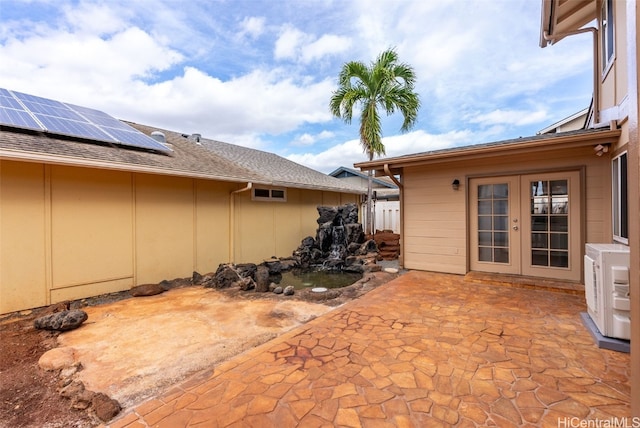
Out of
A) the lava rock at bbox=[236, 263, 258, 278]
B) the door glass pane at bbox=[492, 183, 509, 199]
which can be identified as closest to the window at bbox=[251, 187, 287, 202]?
the lava rock at bbox=[236, 263, 258, 278]

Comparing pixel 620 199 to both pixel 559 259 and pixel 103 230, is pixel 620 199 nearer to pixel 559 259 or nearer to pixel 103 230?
pixel 559 259

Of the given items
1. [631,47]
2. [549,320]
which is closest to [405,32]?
[549,320]

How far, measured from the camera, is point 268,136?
17.4 metres

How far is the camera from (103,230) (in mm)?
5156

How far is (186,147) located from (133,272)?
4.04 meters

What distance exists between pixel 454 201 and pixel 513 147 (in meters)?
1.57

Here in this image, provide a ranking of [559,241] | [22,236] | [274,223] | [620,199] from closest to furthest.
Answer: [620,199] < [22,236] < [559,241] < [274,223]

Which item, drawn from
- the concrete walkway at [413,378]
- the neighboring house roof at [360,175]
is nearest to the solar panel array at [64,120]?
the concrete walkway at [413,378]

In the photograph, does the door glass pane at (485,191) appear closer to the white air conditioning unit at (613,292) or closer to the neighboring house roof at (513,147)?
the neighboring house roof at (513,147)

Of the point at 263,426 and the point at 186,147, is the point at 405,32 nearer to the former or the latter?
the point at 186,147

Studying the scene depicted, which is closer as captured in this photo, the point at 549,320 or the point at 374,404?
the point at 374,404

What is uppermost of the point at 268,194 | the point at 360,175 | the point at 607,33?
the point at 607,33

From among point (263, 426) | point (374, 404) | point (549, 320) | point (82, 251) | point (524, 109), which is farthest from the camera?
point (524, 109)

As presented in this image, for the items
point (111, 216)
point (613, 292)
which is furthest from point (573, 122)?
point (111, 216)
